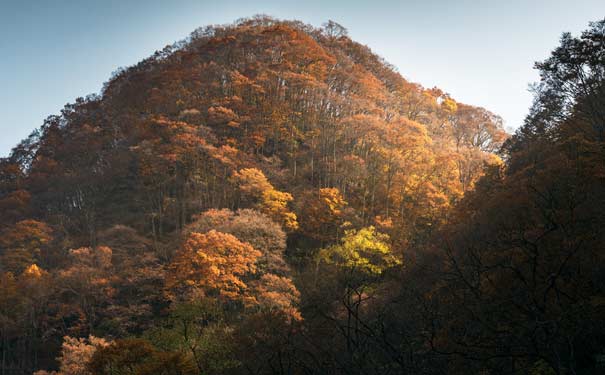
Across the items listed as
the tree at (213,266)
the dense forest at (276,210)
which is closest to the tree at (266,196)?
the dense forest at (276,210)

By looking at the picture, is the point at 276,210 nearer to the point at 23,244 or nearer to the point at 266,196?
the point at 266,196

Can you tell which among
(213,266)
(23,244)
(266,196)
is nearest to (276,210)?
(266,196)

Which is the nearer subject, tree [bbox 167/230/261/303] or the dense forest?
the dense forest

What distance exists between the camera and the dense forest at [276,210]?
15125 mm

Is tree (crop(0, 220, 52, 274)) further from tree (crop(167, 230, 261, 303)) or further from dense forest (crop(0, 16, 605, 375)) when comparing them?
tree (crop(167, 230, 261, 303))

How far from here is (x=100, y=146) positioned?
4206 centimetres

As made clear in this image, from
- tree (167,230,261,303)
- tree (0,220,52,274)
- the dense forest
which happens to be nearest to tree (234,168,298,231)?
the dense forest

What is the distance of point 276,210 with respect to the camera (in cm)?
3019

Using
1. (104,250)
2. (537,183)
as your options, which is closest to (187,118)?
(104,250)

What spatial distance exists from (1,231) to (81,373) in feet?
65.5

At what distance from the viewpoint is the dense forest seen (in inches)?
595

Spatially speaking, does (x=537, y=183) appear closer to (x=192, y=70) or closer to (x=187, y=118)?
(x=187, y=118)

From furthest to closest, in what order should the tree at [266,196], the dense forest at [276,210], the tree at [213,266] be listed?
the tree at [266,196] → the tree at [213,266] → the dense forest at [276,210]

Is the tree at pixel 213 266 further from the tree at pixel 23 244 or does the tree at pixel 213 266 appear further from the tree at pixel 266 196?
the tree at pixel 23 244
